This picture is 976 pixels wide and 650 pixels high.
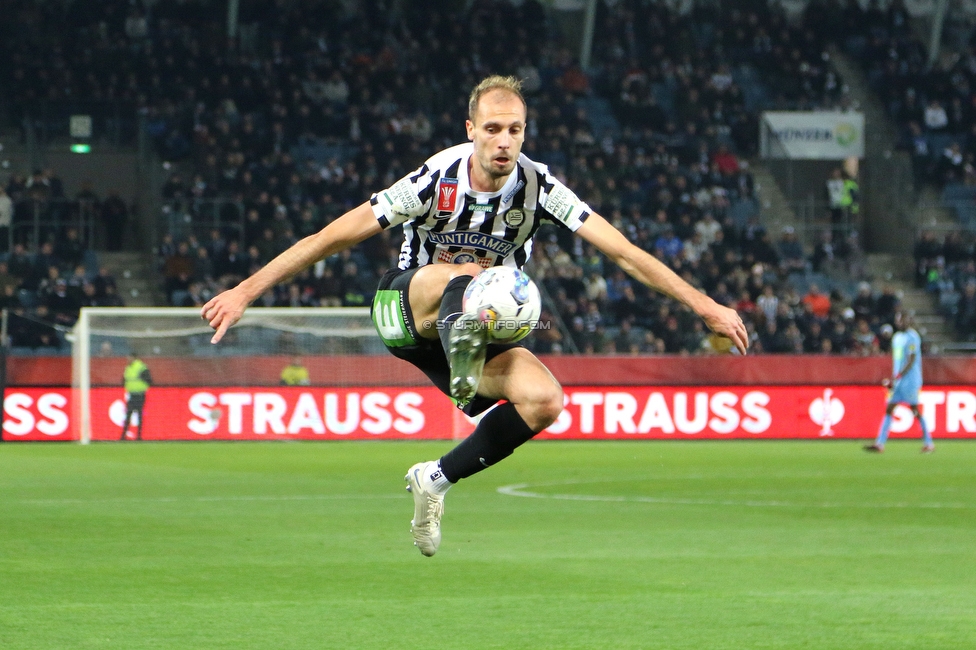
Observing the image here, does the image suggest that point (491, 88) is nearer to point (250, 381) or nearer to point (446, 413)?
point (446, 413)

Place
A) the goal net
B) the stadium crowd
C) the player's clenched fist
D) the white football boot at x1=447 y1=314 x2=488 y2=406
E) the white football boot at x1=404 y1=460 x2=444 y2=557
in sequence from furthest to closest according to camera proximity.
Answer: the stadium crowd, the goal net, the white football boot at x1=404 y1=460 x2=444 y2=557, the white football boot at x1=447 y1=314 x2=488 y2=406, the player's clenched fist

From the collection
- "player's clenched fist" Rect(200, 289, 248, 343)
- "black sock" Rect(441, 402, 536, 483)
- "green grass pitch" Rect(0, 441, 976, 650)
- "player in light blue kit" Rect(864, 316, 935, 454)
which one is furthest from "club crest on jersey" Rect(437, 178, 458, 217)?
"player in light blue kit" Rect(864, 316, 935, 454)

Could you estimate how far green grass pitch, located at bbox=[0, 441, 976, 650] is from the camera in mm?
6242

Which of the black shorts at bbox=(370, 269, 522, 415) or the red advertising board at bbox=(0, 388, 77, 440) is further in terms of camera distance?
the red advertising board at bbox=(0, 388, 77, 440)

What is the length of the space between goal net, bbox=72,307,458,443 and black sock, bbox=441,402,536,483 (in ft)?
49.8


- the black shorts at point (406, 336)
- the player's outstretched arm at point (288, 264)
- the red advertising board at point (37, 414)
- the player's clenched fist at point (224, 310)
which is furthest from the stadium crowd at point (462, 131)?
the player's clenched fist at point (224, 310)

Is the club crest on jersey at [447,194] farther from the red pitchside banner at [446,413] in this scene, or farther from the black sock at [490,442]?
the red pitchside banner at [446,413]

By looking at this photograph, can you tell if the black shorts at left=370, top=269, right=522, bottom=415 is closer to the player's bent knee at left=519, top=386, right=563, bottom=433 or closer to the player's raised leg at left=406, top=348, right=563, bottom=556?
the player's raised leg at left=406, top=348, right=563, bottom=556

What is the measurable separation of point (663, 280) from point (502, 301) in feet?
2.26

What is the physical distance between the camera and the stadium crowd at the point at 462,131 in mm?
25172

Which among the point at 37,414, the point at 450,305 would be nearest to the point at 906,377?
the point at 37,414

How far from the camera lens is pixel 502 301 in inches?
237

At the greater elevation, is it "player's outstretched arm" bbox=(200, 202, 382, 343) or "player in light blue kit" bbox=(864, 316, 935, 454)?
"player's outstretched arm" bbox=(200, 202, 382, 343)

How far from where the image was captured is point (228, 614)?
6.61 m
